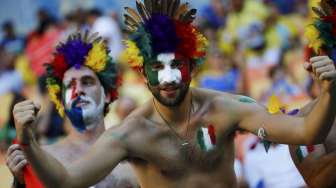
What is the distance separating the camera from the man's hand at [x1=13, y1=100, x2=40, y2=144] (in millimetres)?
6663

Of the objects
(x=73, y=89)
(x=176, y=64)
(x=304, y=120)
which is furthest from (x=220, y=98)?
(x=73, y=89)

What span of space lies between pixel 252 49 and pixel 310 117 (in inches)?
339

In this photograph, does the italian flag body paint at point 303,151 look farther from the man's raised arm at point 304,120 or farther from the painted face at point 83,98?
the painted face at point 83,98

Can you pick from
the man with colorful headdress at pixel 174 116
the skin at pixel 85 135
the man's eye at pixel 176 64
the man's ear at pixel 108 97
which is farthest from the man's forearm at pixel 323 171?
the man's ear at pixel 108 97

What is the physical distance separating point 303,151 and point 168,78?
1225 millimetres

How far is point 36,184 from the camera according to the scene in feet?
25.9

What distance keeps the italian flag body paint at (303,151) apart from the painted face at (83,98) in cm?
188

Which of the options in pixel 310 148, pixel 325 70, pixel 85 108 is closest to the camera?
pixel 325 70

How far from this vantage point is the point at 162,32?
24.8ft

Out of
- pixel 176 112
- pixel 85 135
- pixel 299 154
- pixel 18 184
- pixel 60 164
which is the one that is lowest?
pixel 299 154

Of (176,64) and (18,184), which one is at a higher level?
(176,64)

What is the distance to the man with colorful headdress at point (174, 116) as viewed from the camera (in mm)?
7559

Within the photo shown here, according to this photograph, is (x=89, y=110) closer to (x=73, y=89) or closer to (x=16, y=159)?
(x=73, y=89)

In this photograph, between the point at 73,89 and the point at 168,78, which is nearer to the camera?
the point at 168,78
